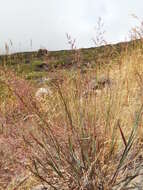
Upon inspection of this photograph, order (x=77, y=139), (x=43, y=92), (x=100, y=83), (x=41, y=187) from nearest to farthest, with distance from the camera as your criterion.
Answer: (x=77, y=139), (x=41, y=187), (x=100, y=83), (x=43, y=92)

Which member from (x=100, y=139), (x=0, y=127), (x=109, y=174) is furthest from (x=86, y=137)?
(x=0, y=127)

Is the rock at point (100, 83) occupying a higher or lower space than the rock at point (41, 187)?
higher

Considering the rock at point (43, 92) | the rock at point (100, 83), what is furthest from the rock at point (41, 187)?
the rock at point (43, 92)

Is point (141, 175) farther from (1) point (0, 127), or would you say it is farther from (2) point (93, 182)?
(1) point (0, 127)

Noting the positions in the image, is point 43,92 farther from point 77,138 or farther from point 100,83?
point 77,138

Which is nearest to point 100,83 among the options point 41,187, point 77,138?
point 77,138

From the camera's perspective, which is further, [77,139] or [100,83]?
[100,83]

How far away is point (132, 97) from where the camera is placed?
3.35 m

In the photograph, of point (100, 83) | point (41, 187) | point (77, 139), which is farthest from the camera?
point (100, 83)

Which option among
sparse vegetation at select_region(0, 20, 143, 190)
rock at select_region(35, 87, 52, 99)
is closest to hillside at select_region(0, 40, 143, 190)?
sparse vegetation at select_region(0, 20, 143, 190)

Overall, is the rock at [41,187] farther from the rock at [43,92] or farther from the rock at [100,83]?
the rock at [43,92]

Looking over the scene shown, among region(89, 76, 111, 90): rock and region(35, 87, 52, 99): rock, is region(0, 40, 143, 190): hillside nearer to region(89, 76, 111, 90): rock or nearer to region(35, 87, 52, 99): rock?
region(89, 76, 111, 90): rock

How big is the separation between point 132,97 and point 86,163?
829mm

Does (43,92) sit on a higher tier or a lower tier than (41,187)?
higher
